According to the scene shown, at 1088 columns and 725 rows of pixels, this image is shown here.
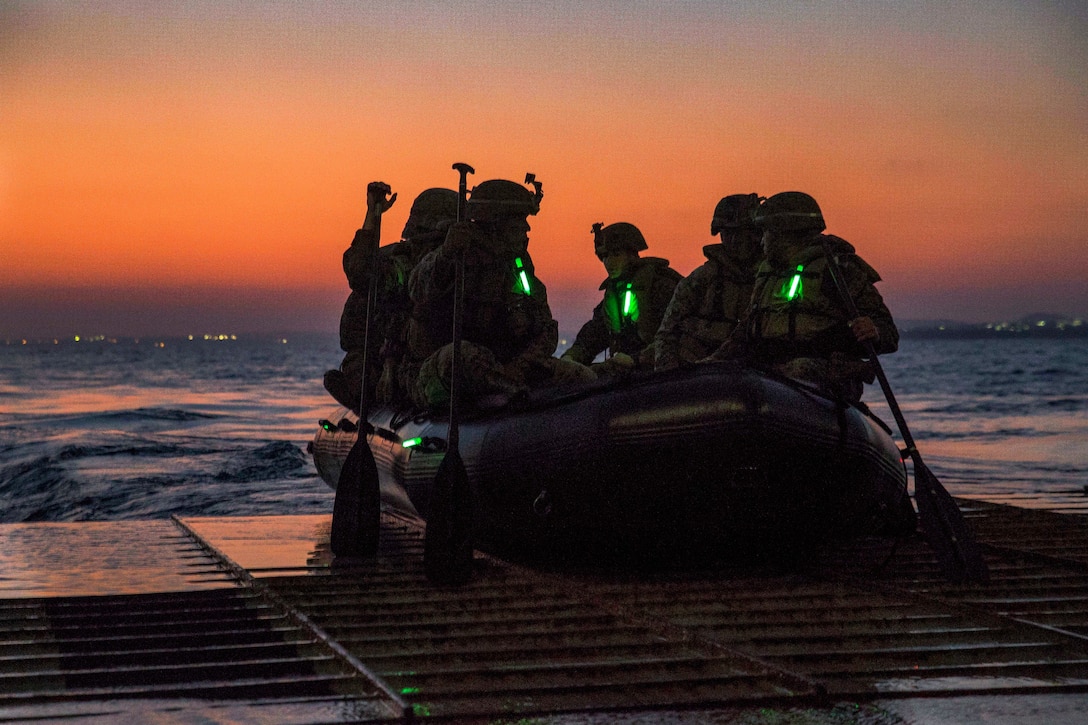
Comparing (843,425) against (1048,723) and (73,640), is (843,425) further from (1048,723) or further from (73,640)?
(73,640)

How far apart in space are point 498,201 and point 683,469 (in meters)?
2.43

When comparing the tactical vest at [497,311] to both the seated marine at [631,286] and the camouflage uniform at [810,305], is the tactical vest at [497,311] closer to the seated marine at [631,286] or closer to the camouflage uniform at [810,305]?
the camouflage uniform at [810,305]

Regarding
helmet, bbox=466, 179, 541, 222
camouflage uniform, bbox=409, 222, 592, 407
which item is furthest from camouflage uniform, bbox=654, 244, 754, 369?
helmet, bbox=466, 179, 541, 222

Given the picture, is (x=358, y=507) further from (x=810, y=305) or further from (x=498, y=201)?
(x=810, y=305)

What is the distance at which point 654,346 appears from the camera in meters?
8.88

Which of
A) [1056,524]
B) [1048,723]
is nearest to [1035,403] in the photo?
[1056,524]

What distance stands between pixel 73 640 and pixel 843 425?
3.40m

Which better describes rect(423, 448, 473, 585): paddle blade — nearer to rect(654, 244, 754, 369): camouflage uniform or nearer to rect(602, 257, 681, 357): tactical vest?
rect(654, 244, 754, 369): camouflage uniform

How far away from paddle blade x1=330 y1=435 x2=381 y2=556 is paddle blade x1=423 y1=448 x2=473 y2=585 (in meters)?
1.04

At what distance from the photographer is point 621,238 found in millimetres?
9664

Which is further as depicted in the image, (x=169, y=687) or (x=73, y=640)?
(x=73, y=640)

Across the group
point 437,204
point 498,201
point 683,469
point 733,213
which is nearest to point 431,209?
point 437,204

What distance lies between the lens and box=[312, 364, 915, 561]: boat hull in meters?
5.52

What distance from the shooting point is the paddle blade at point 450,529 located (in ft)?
19.6
